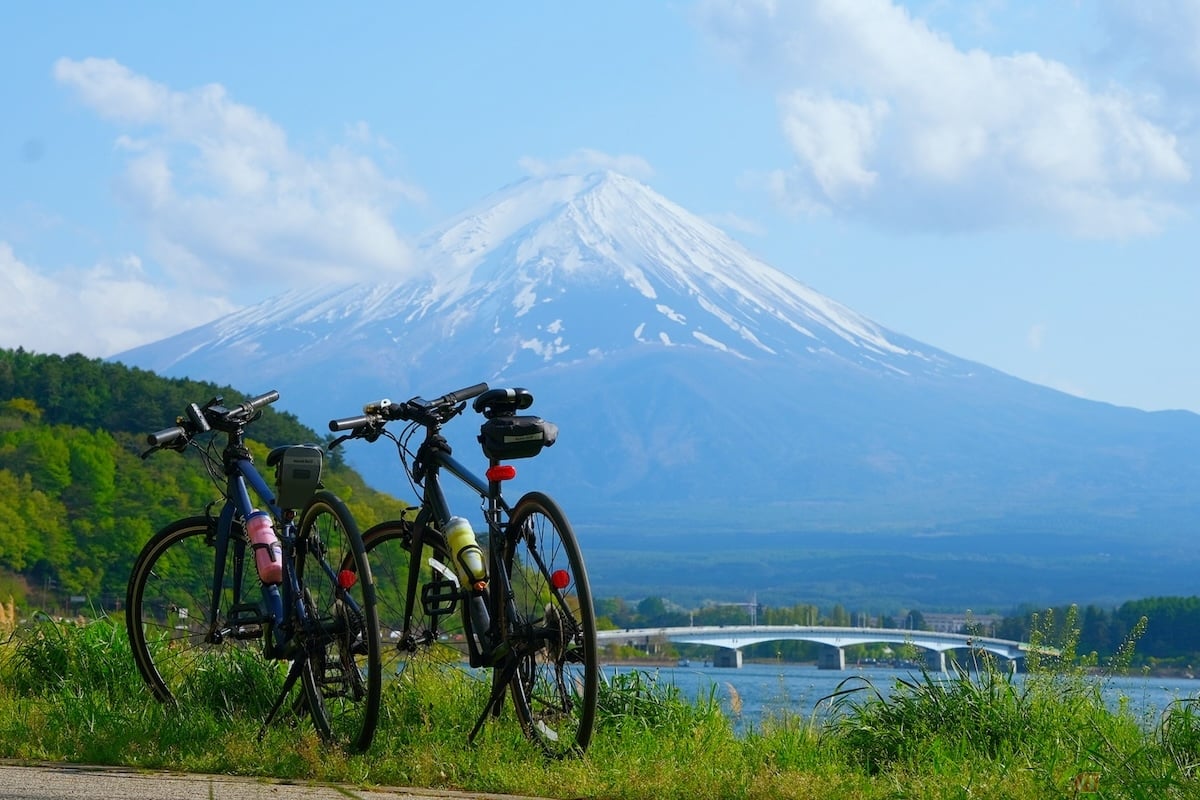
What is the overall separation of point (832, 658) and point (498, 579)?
2799 inches

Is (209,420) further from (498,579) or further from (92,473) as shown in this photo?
(92,473)

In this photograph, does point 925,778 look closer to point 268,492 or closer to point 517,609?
point 517,609

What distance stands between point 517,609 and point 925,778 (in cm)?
154

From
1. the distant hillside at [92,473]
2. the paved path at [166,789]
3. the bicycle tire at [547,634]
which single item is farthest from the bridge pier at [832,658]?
the paved path at [166,789]

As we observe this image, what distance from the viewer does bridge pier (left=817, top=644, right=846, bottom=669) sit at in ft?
242

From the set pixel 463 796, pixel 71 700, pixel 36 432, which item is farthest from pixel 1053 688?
pixel 36 432

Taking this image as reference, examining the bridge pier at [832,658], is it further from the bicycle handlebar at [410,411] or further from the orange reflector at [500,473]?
the orange reflector at [500,473]

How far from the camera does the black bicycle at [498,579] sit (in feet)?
20.2

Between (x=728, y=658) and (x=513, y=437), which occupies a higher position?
(x=513, y=437)

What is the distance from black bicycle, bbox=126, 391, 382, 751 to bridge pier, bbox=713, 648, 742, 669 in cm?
6837

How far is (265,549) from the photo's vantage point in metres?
7.04

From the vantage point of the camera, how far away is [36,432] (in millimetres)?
81500

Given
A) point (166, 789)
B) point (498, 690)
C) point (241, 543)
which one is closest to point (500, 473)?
point (498, 690)

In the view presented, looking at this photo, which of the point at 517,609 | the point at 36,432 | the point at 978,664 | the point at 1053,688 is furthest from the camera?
the point at 36,432
